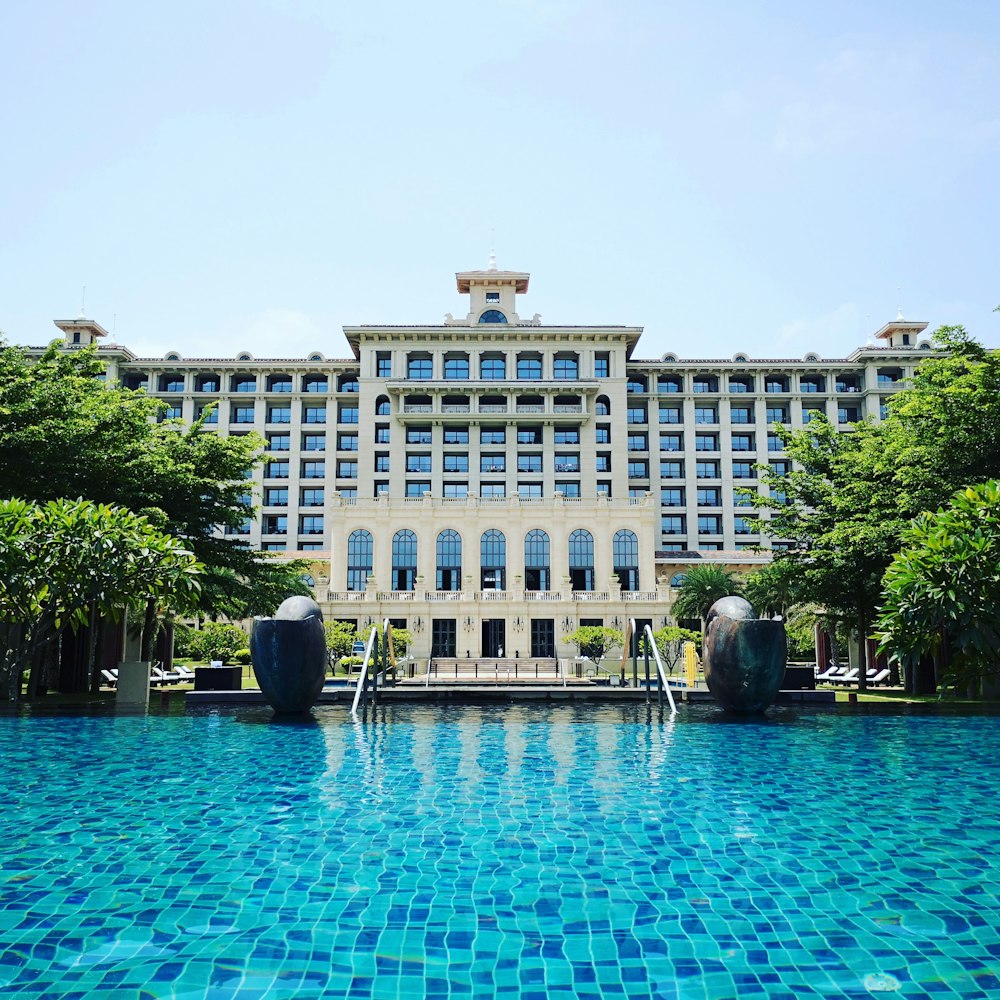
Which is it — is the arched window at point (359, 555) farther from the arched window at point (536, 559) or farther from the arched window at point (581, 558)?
the arched window at point (581, 558)

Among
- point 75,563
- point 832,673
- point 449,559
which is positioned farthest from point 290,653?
point 449,559

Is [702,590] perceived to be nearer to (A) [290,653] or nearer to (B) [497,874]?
(A) [290,653]

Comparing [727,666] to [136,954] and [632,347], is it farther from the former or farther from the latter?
[632,347]

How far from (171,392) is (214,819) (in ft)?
264

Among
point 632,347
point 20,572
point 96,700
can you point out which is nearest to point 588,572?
point 632,347

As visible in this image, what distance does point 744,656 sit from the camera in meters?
17.6

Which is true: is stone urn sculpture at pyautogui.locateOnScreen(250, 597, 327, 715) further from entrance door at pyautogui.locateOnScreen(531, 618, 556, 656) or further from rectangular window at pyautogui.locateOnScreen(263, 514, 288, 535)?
rectangular window at pyautogui.locateOnScreen(263, 514, 288, 535)

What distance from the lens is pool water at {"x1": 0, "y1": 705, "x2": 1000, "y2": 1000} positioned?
5.25 metres

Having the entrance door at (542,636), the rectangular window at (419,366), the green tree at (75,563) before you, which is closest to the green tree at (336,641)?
the entrance door at (542,636)

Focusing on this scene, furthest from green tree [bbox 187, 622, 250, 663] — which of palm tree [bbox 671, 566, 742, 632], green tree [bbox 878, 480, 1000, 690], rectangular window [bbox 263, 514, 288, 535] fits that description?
green tree [bbox 878, 480, 1000, 690]

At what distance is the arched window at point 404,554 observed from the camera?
58000 millimetres

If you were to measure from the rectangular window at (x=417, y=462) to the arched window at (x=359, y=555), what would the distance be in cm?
1772

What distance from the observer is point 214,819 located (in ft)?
29.2

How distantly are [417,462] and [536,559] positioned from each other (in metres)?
21.0
